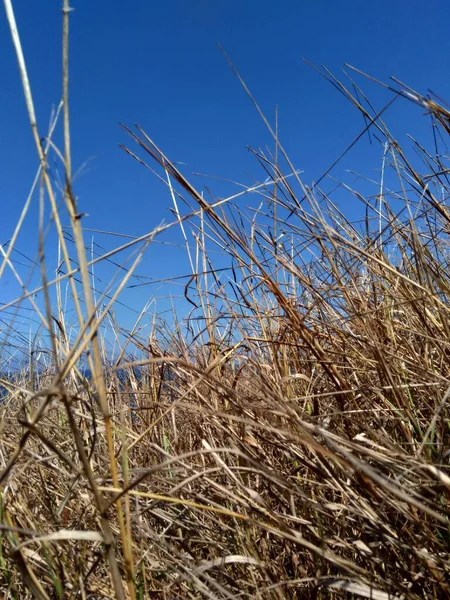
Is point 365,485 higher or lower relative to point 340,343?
lower

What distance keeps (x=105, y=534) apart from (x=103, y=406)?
0.11 meters

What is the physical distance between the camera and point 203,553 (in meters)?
0.86

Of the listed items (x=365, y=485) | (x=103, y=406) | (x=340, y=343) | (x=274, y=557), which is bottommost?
(x=274, y=557)

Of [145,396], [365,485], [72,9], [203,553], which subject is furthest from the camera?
[145,396]

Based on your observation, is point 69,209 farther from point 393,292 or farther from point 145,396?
point 145,396

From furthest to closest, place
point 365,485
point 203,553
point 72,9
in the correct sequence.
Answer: point 203,553 → point 365,485 → point 72,9

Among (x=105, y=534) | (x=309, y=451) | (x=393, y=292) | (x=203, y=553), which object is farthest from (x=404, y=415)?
(x=105, y=534)

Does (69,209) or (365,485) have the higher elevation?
(69,209)

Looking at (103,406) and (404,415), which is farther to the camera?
(404,415)

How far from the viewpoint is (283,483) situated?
1.94 feet

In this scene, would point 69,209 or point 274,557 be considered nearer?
point 69,209

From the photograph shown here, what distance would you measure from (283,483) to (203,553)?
379 millimetres

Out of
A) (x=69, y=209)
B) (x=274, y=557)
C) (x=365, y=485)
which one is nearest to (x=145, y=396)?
(x=274, y=557)

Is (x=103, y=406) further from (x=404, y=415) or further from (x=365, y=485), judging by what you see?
(x=404, y=415)
